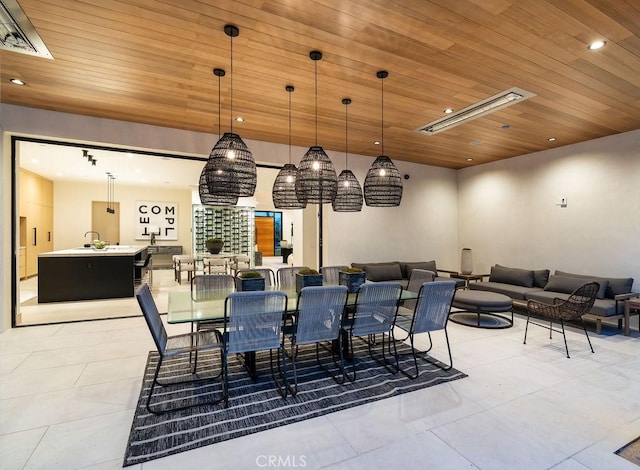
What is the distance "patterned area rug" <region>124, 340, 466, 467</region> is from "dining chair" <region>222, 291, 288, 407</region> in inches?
7.0

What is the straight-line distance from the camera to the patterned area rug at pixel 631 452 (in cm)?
192

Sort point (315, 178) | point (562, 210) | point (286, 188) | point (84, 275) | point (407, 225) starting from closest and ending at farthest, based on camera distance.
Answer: point (315, 178)
point (286, 188)
point (562, 210)
point (84, 275)
point (407, 225)

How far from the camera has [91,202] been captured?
10164 mm

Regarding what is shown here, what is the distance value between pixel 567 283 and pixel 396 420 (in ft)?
14.0

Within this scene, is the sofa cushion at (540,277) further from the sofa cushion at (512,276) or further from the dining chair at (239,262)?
the dining chair at (239,262)

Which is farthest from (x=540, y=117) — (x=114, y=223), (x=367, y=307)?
(x=114, y=223)

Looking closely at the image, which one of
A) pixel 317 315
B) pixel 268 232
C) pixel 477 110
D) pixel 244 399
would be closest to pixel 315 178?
pixel 317 315

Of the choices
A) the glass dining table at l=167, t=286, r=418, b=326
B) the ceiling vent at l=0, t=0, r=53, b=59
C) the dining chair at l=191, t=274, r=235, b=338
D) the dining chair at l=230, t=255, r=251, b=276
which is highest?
the ceiling vent at l=0, t=0, r=53, b=59

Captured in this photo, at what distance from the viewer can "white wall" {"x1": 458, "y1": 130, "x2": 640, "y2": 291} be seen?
4.71 meters

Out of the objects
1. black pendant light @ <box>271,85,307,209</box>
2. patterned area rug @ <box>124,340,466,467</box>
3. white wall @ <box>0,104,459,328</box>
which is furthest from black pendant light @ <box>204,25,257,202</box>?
white wall @ <box>0,104,459,328</box>

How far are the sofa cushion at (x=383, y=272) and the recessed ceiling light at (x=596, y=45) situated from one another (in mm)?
4214

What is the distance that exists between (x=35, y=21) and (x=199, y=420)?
316cm

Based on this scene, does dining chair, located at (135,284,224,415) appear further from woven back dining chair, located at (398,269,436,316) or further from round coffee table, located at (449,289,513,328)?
round coffee table, located at (449,289,513,328)

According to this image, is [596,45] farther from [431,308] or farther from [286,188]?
[286,188]
